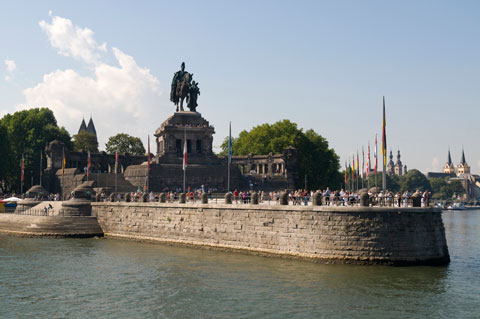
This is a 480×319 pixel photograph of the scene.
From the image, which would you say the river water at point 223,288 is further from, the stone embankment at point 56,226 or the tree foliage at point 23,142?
the tree foliage at point 23,142

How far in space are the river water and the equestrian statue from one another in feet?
130

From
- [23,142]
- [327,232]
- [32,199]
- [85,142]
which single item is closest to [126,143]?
[85,142]

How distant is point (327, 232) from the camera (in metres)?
33.4

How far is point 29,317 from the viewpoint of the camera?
903 inches

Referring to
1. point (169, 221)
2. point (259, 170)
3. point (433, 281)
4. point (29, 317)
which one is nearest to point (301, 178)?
point (259, 170)

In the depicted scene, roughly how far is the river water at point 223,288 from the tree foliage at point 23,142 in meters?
47.5

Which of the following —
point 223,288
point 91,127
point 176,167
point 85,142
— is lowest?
point 223,288

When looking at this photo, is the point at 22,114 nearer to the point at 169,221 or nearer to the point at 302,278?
the point at 169,221

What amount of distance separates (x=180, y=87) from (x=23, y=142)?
91.4ft

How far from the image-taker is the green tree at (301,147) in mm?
95750

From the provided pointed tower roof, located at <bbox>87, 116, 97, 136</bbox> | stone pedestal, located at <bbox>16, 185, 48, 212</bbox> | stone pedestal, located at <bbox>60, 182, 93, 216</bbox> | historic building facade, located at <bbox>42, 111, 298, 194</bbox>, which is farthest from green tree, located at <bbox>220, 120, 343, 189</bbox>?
pointed tower roof, located at <bbox>87, 116, 97, 136</bbox>

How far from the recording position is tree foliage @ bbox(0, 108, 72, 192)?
8212 centimetres

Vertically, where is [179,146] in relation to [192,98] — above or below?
below

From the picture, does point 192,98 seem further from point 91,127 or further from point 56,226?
point 91,127
